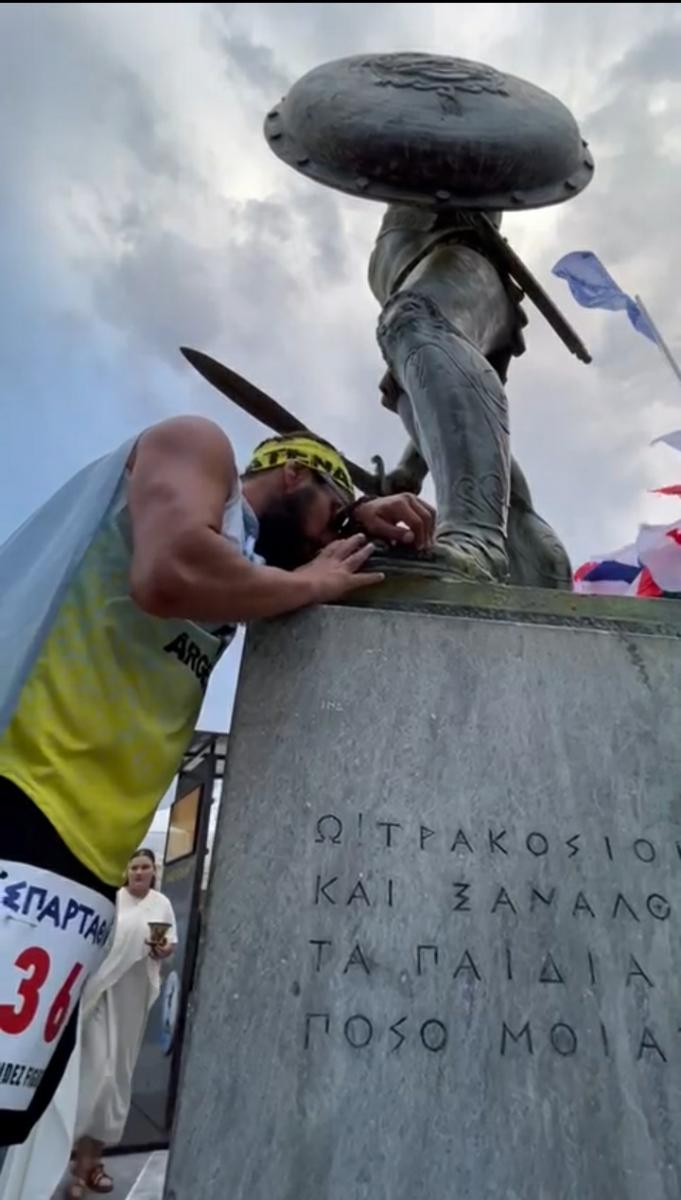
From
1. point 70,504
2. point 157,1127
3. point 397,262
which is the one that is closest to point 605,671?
point 70,504

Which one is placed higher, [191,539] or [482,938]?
[191,539]

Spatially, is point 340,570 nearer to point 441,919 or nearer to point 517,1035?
point 441,919

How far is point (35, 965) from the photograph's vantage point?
4.68 feet

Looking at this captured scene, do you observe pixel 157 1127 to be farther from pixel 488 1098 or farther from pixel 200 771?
pixel 488 1098

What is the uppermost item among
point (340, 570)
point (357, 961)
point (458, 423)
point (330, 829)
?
point (458, 423)

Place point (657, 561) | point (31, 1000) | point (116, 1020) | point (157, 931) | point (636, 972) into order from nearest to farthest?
point (31, 1000), point (636, 972), point (657, 561), point (116, 1020), point (157, 931)

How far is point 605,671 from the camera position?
207cm

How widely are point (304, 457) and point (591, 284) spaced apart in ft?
9.85


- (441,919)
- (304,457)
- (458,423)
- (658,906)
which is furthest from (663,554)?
(441,919)

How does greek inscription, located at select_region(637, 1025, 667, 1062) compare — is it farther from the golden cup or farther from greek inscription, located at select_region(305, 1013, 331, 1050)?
the golden cup

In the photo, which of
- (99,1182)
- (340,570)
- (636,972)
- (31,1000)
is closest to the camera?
(31,1000)

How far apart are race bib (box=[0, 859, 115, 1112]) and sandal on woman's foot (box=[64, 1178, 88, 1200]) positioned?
4.09 meters

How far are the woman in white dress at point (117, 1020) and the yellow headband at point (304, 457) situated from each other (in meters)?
3.63

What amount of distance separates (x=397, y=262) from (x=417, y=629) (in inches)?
66.7
